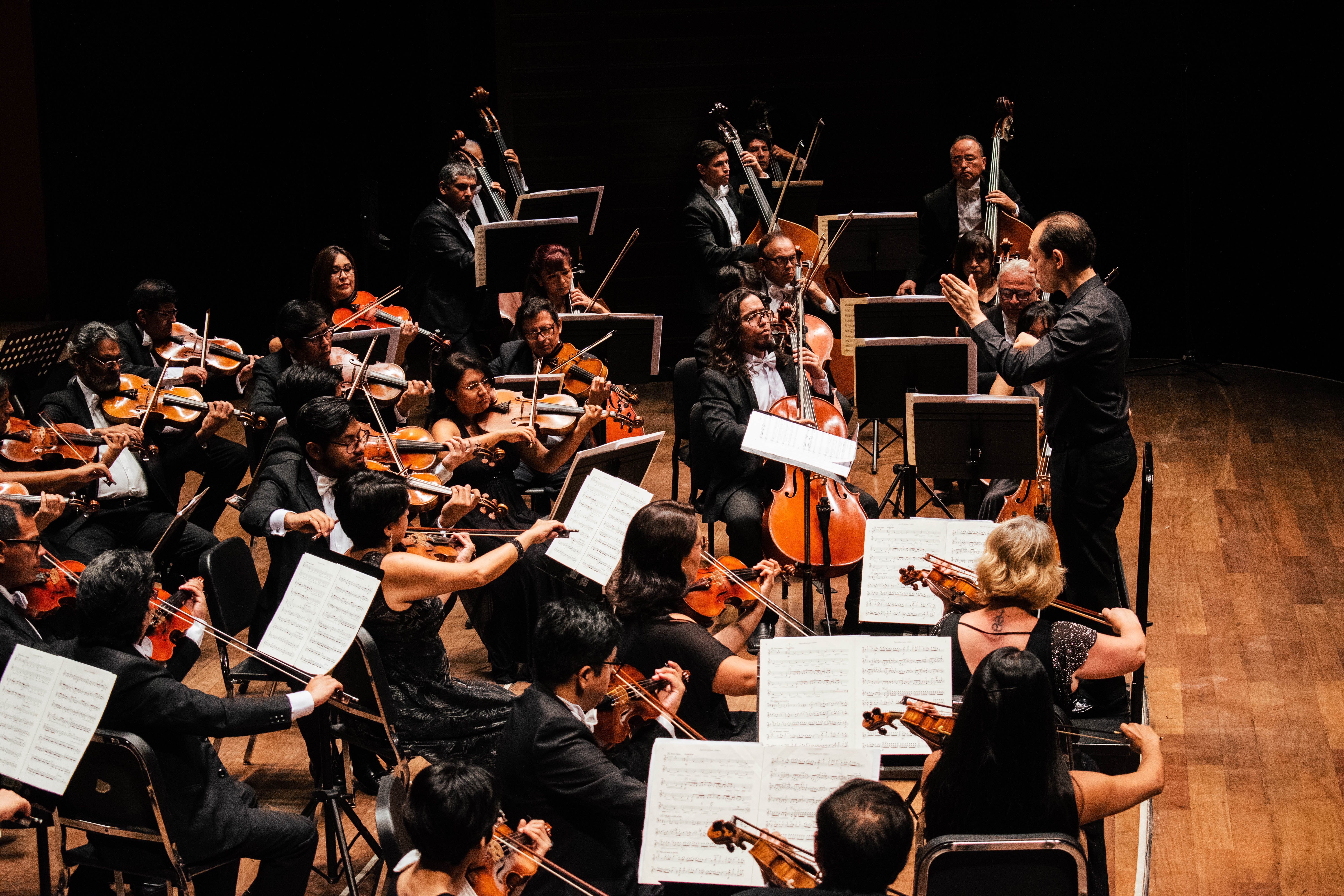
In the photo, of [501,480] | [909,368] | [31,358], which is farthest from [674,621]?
[31,358]

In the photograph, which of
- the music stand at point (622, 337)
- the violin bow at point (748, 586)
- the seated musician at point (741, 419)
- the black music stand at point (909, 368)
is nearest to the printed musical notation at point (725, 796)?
the violin bow at point (748, 586)

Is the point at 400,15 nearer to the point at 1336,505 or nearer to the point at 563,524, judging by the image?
the point at 563,524

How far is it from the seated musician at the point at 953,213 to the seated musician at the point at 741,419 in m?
1.74

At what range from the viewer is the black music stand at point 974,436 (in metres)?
4.12

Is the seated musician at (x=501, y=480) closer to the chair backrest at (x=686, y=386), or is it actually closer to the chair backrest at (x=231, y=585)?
the chair backrest at (x=686, y=386)

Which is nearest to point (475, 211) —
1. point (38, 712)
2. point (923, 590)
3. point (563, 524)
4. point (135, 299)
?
point (135, 299)

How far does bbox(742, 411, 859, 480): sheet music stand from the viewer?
4004 mm

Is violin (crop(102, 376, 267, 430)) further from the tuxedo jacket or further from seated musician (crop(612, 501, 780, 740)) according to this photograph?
seated musician (crop(612, 501, 780, 740))

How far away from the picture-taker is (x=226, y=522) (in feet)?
20.9

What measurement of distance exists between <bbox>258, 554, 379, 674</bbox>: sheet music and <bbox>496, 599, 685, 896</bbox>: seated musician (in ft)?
1.55

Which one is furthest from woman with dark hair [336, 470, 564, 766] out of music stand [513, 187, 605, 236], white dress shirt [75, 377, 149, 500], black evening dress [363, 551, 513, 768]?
music stand [513, 187, 605, 236]

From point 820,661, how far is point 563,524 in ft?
3.77

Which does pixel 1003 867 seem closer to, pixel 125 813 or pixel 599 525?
pixel 599 525

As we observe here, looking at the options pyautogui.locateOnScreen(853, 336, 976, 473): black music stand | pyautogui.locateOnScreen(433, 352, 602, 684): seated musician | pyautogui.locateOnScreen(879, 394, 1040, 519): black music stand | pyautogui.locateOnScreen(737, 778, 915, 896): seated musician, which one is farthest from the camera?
pyautogui.locateOnScreen(853, 336, 976, 473): black music stand
